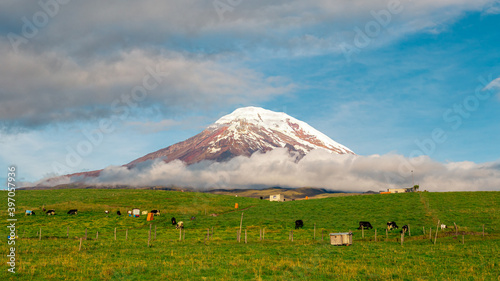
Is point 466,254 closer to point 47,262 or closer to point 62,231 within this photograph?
point 47,262

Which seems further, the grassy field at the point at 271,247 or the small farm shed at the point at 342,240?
the small farm shed at the point at 342,240

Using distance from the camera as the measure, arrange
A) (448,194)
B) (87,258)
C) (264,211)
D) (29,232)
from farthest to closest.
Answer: (448,194) → (264,211) → (29,232) → (87,258)

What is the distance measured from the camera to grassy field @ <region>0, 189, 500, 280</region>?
976 inches

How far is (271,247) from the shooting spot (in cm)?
3991

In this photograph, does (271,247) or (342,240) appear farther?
(342,240)

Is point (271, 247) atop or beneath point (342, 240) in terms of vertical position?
beneath

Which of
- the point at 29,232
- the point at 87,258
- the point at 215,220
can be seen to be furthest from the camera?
the point at 215,220

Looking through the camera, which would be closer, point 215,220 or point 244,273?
point 244,273

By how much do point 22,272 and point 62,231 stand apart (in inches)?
1557

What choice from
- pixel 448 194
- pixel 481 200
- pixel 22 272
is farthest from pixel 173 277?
pixel 448 194

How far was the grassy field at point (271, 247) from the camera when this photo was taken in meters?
24.8

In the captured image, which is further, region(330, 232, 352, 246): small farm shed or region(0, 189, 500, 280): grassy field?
region(330, 232, 352, 246): small farm shed

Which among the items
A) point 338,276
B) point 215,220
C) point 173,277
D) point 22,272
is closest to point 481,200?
point 215,220

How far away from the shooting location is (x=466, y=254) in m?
32.8
